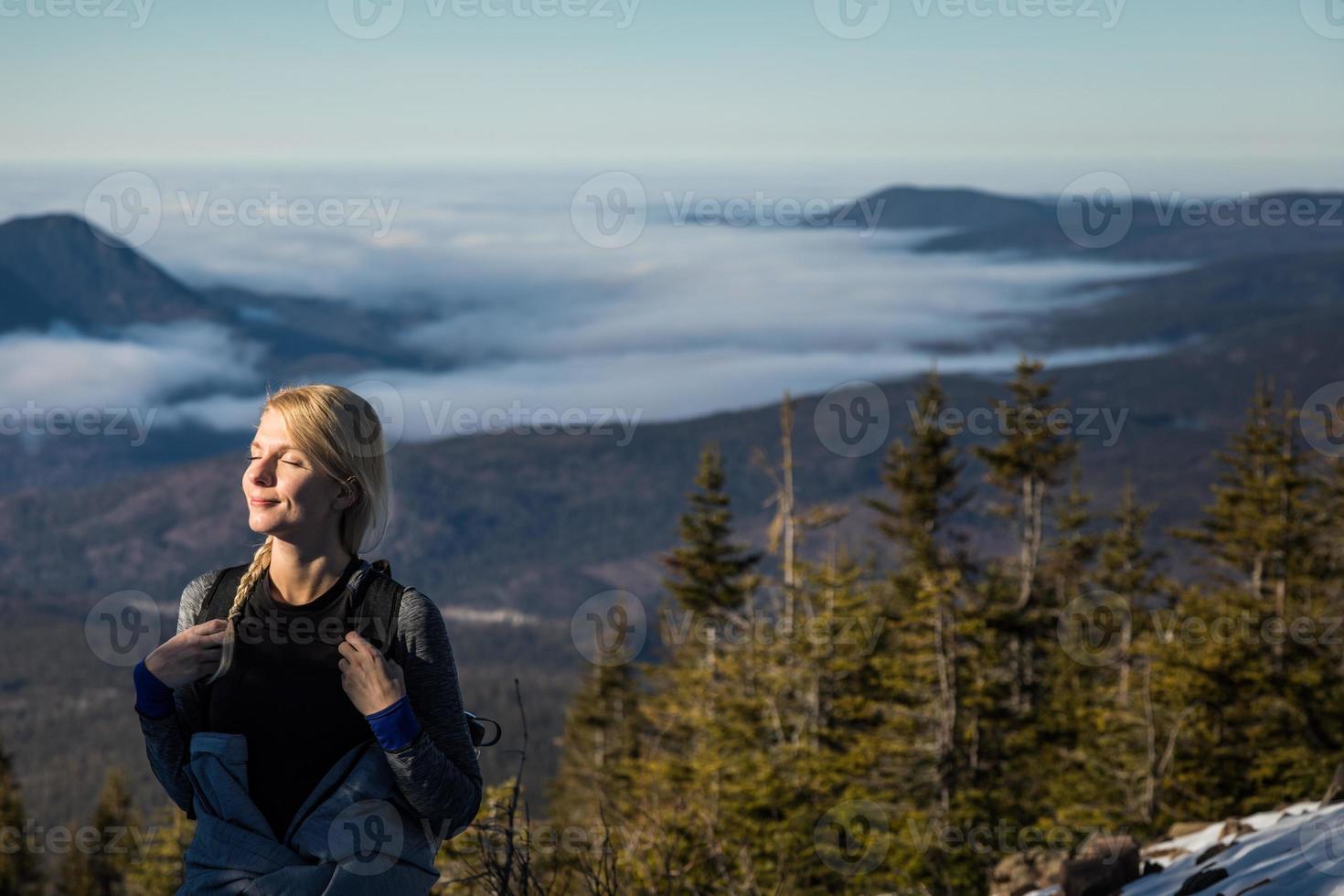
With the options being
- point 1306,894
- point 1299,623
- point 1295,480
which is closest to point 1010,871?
point 1306,894

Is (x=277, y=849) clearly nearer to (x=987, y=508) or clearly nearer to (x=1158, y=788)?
(x=1158, y=788)

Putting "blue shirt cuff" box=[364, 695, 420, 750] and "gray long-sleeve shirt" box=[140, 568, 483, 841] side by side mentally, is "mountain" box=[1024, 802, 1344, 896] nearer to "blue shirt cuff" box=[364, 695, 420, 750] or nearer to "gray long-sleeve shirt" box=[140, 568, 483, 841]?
"gray long-sleeve shirt" box=[140, 568, 483, 841]

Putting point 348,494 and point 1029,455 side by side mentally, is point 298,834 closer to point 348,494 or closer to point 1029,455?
point 348,494

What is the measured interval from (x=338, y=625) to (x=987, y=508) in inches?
1638

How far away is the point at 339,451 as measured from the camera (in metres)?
4.02

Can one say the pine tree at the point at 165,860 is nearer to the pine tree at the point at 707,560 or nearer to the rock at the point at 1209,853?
the pine tree at the point at 707,560

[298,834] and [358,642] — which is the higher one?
[358,642]

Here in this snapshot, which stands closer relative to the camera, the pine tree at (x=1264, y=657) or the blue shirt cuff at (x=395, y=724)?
the blue shirt cuff at (x=395, y=724)

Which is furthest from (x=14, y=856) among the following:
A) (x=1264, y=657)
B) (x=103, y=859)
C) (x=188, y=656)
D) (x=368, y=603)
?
(x=368, y=603)

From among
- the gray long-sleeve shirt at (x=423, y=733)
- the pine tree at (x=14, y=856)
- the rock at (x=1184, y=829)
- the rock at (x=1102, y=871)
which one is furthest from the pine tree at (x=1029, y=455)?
the gray long-sleeve shirt at (x=423, y=733)

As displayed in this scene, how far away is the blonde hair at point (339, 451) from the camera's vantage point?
13.2 ft

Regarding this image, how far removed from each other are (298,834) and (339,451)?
1.09m

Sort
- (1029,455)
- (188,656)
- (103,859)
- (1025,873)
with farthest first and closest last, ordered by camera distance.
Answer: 1. (103,859)
2. (1029,455)
3. (1025,873)
4. (188,656)

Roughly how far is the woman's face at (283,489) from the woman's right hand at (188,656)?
323mm
